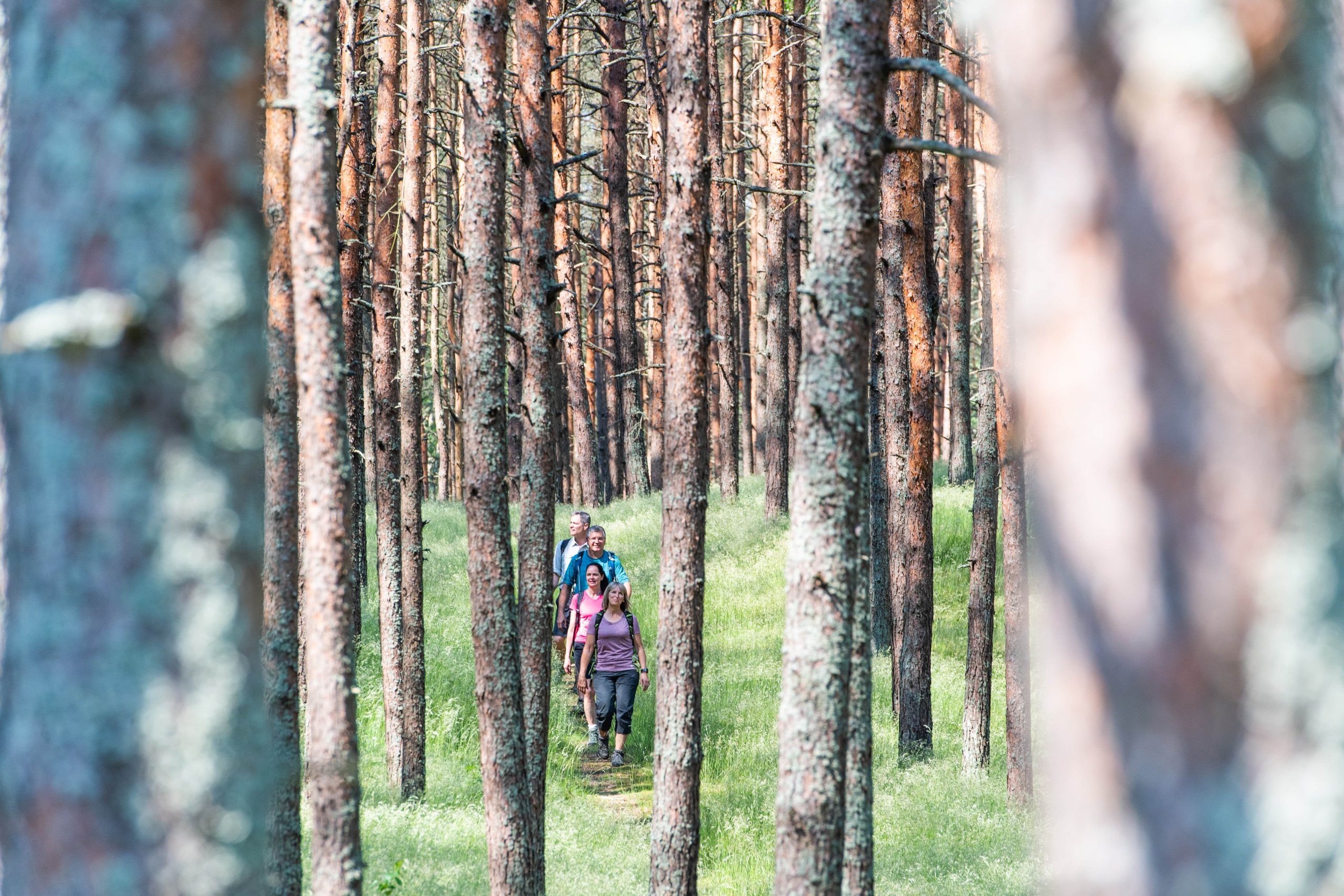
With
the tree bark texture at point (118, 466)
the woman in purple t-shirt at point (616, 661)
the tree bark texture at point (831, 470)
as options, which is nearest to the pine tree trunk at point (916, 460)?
the woman in purple t-shirt at point (616, 661)

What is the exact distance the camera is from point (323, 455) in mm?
5414

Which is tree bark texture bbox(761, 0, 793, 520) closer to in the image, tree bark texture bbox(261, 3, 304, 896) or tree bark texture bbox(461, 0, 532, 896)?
tree bark texture bbox(461, 0, 532, 896)

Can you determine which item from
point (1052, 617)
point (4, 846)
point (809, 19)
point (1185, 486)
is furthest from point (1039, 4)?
point (809, 19)

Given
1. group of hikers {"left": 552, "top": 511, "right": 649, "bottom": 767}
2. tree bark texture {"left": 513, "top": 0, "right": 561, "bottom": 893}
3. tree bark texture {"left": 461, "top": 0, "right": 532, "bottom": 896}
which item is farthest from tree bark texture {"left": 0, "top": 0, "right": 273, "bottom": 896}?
group of hikers {"left": 552, "top": 511, "right": 649, "bottom": 767}

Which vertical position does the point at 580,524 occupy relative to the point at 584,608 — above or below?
above

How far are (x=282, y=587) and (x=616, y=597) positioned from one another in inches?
225

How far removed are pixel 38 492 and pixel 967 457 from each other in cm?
2615

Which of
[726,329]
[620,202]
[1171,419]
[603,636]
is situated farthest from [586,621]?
[1171,419]

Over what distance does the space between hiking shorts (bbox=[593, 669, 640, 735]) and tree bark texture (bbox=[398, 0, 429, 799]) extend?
205 centimetres

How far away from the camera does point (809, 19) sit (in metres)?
17.4

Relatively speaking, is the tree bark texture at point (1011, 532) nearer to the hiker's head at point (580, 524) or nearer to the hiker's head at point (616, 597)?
the hiker's head at point (616, 597)

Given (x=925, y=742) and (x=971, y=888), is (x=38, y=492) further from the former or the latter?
(x=925, y=742)

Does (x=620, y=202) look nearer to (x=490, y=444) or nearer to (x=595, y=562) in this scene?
(x=595, y=562)

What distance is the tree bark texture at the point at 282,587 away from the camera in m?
6.37
